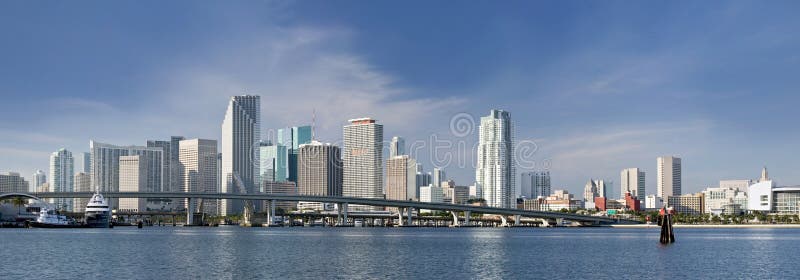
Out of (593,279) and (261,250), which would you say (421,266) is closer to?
(593,279)

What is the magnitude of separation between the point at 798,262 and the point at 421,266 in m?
33.1

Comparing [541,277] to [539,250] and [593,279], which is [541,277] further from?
[539,250]

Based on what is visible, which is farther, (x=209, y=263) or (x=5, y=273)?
(x=209, y=263)

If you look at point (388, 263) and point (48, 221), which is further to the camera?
point (48, 221)

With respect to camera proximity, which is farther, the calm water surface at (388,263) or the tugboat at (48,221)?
the tugboat at (48,221)

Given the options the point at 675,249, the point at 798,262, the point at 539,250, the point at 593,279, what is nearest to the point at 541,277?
the point at 593,279

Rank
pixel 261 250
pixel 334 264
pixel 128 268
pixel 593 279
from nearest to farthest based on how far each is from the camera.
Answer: pixel 593 279, pixel 128 268, pixel 334 264, pixel 261 250

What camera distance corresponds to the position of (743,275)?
6750 centimetres

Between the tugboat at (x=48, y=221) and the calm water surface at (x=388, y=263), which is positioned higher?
the calm water surface at (x=388, y=263)

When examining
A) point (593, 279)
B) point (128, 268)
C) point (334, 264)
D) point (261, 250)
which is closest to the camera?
point (593, 279)

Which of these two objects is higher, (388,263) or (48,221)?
(388,263)

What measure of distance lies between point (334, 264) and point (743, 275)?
31873mm

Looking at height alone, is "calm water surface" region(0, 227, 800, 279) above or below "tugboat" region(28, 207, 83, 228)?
above

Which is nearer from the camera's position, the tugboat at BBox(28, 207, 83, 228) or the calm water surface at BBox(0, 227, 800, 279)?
the calm water surface at BBox(0, 227, 800, 279)
